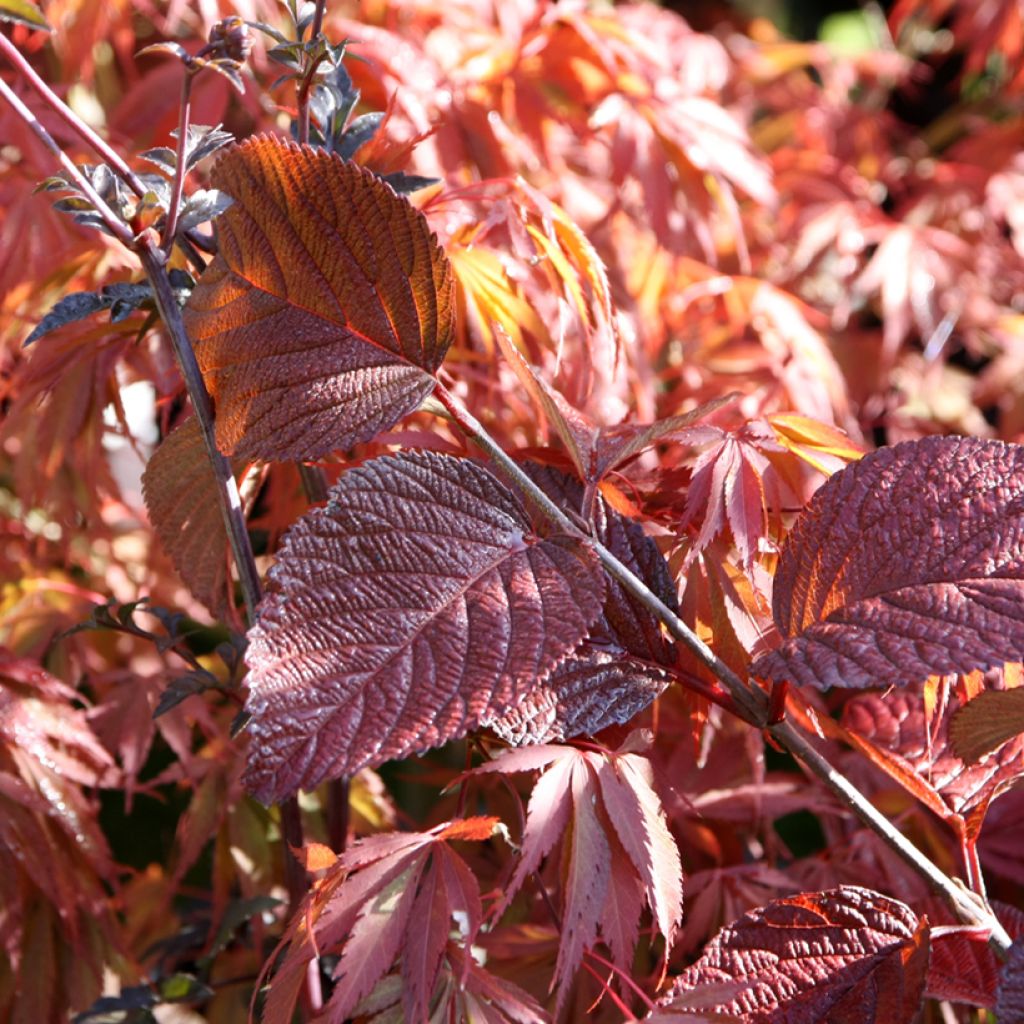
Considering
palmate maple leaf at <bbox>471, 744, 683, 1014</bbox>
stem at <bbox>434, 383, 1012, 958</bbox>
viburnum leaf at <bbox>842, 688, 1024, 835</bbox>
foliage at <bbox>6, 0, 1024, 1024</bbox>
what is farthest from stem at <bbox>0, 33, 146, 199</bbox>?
viburnum leaf at <bbox>842, 688, 1024, 835</bbox>

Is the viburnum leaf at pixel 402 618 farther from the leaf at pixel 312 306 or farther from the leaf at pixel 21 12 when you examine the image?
the leaf at pixel 21 12

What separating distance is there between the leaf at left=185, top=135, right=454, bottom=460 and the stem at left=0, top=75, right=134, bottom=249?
35 mm

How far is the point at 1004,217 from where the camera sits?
1.38m

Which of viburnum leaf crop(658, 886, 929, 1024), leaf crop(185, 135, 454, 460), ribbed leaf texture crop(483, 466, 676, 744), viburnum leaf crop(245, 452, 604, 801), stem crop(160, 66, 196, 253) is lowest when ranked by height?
viburnum leaf crop(658, 886, 929, 1024)

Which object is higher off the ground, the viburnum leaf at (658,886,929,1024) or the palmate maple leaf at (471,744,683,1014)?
the palmate maple leaf at (471,744,683,1014)

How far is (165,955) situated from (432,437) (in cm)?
43

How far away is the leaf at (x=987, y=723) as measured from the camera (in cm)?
43

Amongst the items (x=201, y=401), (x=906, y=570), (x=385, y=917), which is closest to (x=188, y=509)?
(x=201, y=401)

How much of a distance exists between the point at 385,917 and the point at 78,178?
29cm

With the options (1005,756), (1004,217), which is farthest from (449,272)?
(1004,217)

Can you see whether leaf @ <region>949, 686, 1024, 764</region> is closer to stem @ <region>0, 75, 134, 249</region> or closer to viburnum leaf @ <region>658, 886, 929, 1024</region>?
viburnum leaf @ <region>658, 886, 929, 1024</region>

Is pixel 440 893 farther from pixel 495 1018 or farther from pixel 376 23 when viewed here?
pixel 376 23

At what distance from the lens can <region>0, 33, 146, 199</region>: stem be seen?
0.38m

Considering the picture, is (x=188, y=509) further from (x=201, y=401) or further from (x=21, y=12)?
(x=21, y=12)
